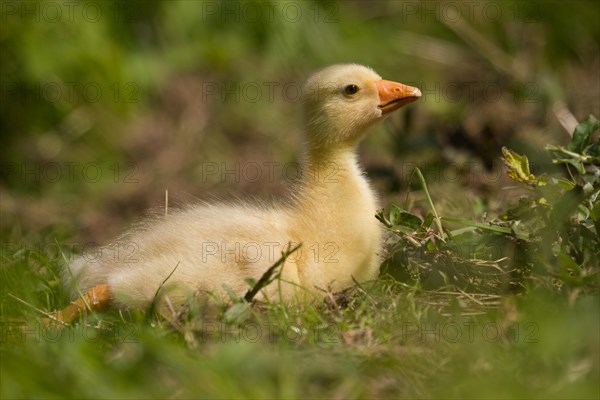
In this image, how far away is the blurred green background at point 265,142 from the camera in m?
2.35

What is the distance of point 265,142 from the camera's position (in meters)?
6.98

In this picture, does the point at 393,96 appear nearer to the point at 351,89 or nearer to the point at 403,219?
the point at 351,89

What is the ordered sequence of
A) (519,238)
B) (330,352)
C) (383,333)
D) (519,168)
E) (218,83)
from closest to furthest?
(330,352), (383,333), (519,238), (519,168), (218,83)

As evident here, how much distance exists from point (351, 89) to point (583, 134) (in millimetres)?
871

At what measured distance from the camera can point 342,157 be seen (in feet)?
11.3

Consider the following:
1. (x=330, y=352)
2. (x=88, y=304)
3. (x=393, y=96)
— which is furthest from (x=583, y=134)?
(x=88, y=304)

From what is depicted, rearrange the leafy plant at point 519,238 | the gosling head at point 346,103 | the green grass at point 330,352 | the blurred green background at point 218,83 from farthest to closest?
the blurred green background at point 218,83 < the gosling head at point 346,103 < the leafy plant at point 519,238 < the green grass at point 330,352

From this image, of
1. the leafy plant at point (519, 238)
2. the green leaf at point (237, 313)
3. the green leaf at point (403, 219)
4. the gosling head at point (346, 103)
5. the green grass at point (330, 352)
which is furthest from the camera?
the gosling head at point (346, 103)

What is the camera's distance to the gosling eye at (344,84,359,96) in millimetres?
3465

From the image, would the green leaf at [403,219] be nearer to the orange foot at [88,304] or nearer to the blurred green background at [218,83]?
the orange foot at [88,304]

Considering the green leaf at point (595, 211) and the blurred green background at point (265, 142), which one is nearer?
the blurred green background at point (265, 142)

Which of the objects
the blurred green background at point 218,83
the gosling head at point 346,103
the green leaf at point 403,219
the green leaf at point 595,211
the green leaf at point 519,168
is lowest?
the blurred green background at point 218,83

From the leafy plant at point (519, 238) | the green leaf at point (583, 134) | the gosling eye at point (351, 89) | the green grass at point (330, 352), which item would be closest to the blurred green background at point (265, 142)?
the green grass at point (330, 352)

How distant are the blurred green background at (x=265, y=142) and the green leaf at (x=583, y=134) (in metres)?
0.56
